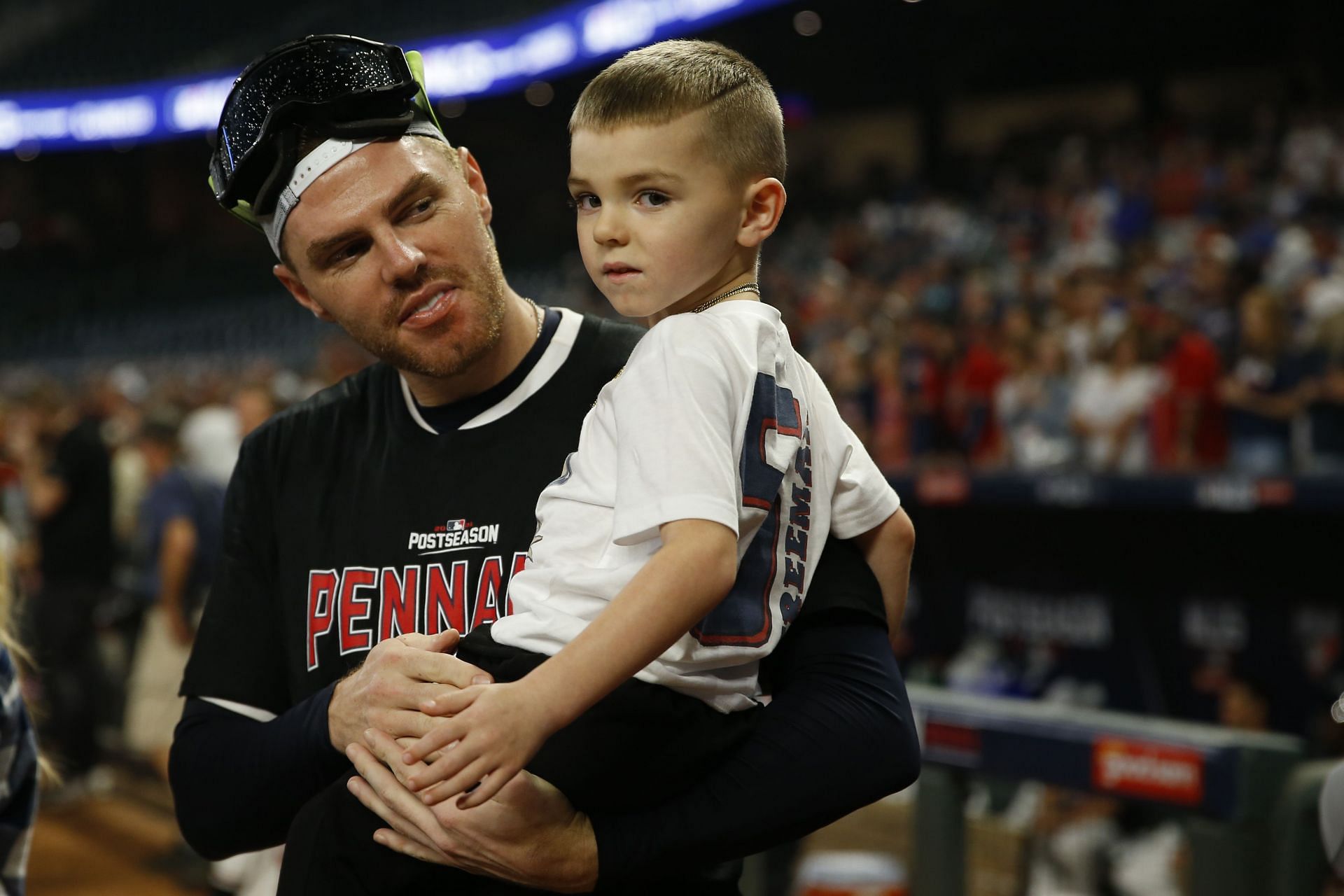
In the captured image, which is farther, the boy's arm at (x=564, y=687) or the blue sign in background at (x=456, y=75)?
the blue sign in background at (x=456, y=75)

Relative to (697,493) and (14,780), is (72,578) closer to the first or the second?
(14,780)

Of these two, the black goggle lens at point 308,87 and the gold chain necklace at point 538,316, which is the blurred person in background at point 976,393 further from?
Answer: the black goggle lens at point 308,87

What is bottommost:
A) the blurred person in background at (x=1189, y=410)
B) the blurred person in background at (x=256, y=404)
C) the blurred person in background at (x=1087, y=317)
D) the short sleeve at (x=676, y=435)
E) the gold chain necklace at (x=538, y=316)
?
the blurred person in background at (x=1189, y=410)

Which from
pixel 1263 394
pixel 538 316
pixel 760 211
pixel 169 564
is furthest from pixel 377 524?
pixel 1263 394

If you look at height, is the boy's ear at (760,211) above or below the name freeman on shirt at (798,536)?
above

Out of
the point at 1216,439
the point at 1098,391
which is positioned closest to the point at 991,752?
the point at 1216,439

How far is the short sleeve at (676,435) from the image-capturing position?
114cm

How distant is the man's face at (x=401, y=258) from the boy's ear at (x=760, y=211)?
354mm

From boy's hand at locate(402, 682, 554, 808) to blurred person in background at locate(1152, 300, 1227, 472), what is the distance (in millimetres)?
4682

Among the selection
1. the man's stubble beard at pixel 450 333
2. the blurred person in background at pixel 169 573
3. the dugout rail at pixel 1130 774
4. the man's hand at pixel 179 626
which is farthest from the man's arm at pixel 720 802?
the man's hand at pixel 179 626

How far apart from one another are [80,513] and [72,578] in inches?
15.3

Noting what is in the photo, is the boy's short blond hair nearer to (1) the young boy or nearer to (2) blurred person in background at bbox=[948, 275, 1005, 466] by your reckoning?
(1) the young boy

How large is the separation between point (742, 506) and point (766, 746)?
0.75 feet

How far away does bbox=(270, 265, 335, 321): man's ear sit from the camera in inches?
64.5
